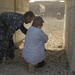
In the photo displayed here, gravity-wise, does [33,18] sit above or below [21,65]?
above

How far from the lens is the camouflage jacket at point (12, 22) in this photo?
245 inches

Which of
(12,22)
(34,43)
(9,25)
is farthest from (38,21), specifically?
(9,25)

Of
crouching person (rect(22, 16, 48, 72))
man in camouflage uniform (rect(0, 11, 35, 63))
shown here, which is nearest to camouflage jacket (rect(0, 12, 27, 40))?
man in camouflage uniform (rect(0, 11, 35, 63))

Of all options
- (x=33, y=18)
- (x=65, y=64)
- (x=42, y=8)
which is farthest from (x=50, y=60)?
(x=42, y=8)

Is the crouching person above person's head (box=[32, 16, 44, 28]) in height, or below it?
below

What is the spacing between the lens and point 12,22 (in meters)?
6.33

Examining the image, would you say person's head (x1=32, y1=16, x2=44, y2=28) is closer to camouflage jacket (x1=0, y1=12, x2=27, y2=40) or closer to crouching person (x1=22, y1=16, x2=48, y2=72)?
crouching person (x1=22, y1=16, x2=48, y2=72)

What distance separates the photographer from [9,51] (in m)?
6.82

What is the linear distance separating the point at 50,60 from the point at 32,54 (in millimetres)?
1321

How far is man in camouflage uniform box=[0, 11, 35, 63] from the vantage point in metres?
6.21

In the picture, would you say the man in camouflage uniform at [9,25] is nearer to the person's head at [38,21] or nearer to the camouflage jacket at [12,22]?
the camouflage jacket at [12,22]

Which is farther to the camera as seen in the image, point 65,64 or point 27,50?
point 65,64

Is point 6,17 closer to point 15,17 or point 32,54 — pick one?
point 15,17

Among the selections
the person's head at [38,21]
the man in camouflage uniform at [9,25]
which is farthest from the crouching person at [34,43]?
the man in camouflage uniform at [9,25]
